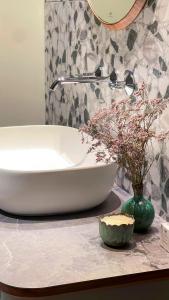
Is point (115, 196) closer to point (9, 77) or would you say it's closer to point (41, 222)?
point (41, 222)

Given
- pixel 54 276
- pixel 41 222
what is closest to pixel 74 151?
pixel 41 222

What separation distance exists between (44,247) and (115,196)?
0.44 meters

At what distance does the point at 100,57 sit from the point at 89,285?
102 centimetres

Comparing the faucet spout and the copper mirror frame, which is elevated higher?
the copper mirror frame

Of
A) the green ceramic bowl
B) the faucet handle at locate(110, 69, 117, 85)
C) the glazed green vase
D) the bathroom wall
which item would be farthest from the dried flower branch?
the bathroom wall

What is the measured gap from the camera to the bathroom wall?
8.35 feet

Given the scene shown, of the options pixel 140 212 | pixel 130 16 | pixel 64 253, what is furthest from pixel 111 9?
pixel 64 253

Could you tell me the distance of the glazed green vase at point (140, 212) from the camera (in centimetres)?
132

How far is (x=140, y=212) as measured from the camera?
1.32m

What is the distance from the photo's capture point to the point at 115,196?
1.62 meters

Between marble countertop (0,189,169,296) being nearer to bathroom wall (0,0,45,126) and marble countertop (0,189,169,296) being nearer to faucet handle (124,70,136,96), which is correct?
faucet handle (124,70,136,96)

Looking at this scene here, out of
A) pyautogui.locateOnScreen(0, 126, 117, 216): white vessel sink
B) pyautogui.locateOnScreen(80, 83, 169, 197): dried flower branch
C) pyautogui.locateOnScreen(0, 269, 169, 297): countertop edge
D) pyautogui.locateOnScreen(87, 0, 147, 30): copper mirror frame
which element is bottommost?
pyautogui.locateOnScreen(0, 269, 169, 297): countertop edge

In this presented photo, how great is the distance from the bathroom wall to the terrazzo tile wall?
0.24 feet

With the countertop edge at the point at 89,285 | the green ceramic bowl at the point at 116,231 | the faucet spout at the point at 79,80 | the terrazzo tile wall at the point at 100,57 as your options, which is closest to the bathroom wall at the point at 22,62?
the terrazzo tile wall at the point at 100,57
